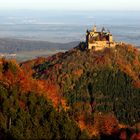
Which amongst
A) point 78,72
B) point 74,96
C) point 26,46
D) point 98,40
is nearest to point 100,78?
point 78,72

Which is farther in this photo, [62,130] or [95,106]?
[95,106]

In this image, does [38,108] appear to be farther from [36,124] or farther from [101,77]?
[101,77]

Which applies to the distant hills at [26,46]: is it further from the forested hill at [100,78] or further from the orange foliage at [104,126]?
the orange foliage at [104,126]

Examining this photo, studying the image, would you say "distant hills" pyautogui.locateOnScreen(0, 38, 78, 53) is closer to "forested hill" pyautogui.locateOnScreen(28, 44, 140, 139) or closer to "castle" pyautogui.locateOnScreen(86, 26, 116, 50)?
"castle" pyautogui.locateOnScreen(86, 26, 116, 50)

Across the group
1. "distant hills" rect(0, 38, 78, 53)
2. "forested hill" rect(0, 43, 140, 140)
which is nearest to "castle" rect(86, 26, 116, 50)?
"forested hill" rect(0, 43, 140, 140)

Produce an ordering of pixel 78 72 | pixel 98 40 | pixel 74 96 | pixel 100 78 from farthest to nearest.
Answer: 1. pixel 98 40
2. pixel 78 72
3. pixel 100 78
4. pixel 74 96

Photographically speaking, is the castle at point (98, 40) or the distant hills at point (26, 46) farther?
the distant hills at point (26, 46)

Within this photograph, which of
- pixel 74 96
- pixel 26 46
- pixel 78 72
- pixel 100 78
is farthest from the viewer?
pixel 26 46

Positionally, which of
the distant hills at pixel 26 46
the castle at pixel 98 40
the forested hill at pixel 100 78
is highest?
the castle at pixel 98 40

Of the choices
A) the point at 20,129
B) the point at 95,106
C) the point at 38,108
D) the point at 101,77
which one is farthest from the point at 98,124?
the point at 101,77

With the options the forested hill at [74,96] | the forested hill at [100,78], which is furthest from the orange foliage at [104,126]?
the forested hill at [100,78]

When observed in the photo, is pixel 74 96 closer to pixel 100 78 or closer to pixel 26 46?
pixel 100 78
